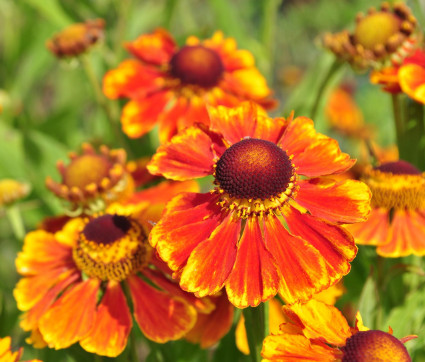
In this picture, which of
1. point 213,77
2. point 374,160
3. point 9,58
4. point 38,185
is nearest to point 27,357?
point 38,185

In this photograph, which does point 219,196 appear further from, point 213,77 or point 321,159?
point 213,77

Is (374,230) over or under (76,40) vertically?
under

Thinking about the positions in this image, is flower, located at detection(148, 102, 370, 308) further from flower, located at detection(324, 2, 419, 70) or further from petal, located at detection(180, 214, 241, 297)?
flower, located at detection(324, 2, 419, 70)

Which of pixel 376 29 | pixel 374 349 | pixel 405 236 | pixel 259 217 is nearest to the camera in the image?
pixel 374 349

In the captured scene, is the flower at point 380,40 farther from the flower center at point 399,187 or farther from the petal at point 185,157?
the petal at point 185,157

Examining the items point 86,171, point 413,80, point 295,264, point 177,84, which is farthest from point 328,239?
point 177,84

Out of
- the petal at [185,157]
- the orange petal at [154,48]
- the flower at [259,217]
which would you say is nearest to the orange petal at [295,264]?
the flower at [259,217]

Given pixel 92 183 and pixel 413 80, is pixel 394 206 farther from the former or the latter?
pixel 92 183

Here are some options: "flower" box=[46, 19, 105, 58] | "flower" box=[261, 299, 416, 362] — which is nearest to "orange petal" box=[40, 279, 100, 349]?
"flower" box=[261, 299, 416, 362]
